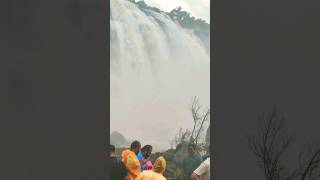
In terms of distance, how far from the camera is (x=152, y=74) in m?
6.18

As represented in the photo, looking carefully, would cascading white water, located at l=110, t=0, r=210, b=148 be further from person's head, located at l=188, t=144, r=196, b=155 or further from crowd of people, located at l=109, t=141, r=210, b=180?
crowd of people, located at l=109, t=141, r=210, b=180

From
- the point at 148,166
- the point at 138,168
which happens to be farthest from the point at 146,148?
the point at 138,168

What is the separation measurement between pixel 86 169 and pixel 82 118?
0.25m

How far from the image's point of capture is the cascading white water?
6031 mm

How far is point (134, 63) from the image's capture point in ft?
20.4
